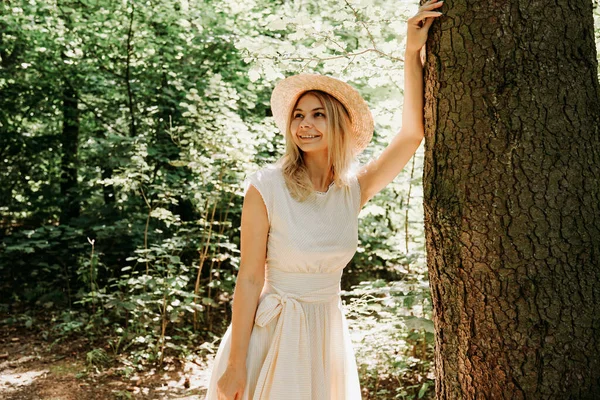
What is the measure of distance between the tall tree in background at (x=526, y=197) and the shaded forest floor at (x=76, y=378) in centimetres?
372

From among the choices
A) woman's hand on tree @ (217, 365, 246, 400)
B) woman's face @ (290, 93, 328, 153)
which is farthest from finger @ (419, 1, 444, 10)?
woman's hand on tree @ (217, 365, 246, 400)

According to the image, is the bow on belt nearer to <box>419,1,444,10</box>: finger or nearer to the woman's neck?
the woman's neck

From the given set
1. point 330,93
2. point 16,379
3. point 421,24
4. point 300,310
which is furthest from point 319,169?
point 16,379

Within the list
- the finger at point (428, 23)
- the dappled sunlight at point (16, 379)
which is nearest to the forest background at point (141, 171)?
the dappled sunlight at point (16, 379)

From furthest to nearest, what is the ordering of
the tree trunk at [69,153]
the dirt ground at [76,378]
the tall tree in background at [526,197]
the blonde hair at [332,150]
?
the tree trunk at [69,153], the dirt ground at [76,378], the blonde hair at [332,150], the tall tree in background at [526,197]

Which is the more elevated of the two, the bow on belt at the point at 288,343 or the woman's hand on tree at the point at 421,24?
the woman's hand on tree at the point at 421,24

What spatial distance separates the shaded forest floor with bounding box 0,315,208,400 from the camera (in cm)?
475

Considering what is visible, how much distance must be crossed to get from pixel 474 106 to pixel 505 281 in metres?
0.57

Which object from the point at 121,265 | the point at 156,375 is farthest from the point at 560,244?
the point at 121,265

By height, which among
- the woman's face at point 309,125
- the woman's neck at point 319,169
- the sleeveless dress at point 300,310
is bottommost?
the sleeveless dress at point 300,310

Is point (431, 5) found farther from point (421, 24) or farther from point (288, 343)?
point (288, 343)

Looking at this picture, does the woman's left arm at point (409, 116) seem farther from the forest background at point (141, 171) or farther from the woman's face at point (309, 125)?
the forest background at point (141, 171)

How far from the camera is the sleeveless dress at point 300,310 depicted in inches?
82.1

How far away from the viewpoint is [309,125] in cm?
234
